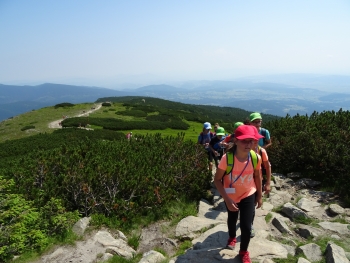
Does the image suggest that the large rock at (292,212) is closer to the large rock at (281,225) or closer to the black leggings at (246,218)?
the large rock at (281,225)

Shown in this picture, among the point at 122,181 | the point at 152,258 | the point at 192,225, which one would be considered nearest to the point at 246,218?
the point at 152,258

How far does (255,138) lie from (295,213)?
4.79 metres

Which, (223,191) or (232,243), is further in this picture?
(232,243)

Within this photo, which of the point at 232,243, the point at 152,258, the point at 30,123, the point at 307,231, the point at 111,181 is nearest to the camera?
the point at 232,243

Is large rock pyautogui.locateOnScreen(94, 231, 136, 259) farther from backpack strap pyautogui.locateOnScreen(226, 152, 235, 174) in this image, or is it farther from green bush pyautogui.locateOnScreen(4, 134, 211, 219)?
backpack strap pyautogui.locateOnScreen(226, 152, 235, 174)

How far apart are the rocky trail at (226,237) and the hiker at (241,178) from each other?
0.89m

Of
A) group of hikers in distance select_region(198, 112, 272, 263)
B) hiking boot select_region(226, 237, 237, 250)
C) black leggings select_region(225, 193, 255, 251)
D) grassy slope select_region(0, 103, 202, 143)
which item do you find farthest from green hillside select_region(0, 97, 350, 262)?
grassy slope select_region(0, 103, 202, 143)

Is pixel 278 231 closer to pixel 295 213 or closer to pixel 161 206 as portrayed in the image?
pixel 295 213

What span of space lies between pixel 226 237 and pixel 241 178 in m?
2.21

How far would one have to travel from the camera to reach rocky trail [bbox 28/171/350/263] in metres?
5.29

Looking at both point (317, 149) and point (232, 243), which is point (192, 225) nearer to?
point (232, 243)

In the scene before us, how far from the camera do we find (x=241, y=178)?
4.64 metres

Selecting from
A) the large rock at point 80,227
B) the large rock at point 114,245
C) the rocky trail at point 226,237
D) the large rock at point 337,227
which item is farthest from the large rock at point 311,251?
the large rock at point 80,227

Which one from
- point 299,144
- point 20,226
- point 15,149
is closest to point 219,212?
point 20,226
